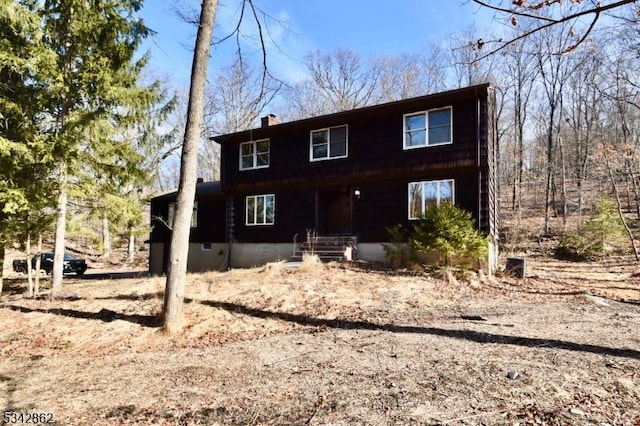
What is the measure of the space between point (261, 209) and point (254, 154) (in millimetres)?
2500

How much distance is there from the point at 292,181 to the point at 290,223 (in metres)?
1.74

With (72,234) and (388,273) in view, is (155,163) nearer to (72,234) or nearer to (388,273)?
(72,234)

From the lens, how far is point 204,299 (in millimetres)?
9156

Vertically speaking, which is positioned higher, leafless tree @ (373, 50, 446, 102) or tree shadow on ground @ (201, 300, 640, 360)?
leafless tree @ (373, 50, 446, 102)

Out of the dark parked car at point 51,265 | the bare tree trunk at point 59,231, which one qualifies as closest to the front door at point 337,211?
the bare tree trunk at point 59,231

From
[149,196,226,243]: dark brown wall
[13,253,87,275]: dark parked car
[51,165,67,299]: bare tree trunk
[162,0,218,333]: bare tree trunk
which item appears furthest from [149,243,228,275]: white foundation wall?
[162,0,218,333]: bare tree trunk

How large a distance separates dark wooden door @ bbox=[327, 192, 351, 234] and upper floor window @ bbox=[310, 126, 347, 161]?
1689 mm

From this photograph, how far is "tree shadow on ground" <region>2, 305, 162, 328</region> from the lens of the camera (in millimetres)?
7734

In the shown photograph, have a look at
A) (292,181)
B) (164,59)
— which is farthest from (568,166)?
(164,59)

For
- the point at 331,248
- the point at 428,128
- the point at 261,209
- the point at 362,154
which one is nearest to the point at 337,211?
the point at 331,248

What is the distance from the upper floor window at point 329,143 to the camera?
16.0 metres

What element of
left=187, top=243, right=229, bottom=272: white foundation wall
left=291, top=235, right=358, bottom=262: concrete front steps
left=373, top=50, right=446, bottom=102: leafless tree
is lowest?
left=187, top=243, right=229, bottom=272: white foundation wall

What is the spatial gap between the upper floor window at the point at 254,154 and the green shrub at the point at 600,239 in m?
14.2

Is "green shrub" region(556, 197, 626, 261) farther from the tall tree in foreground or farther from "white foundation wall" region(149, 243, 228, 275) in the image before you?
the tall tree in foreground
